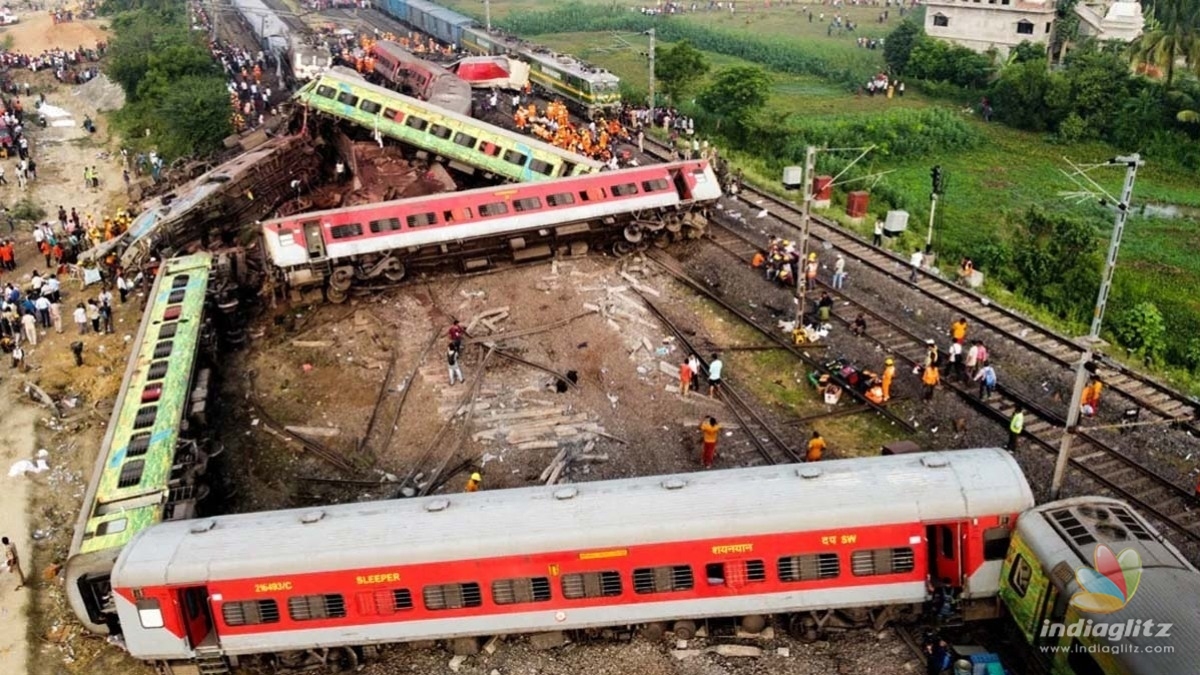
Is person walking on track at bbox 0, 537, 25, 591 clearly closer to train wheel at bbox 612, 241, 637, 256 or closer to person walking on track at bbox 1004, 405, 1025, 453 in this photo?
train wheel at bbox 612, 241, 637, 256

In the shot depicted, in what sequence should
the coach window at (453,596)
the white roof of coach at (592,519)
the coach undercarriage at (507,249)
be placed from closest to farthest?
the white roof of coach at (592,519) → the coach window at (453,596) → the coach undercarriage at (507,249)

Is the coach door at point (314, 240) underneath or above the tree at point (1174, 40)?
underneath

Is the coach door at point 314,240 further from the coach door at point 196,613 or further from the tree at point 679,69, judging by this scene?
the tree at point 679,69

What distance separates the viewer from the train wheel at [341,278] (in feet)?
104

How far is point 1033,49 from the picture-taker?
64625 mm

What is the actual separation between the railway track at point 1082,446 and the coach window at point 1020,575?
19.4 feet

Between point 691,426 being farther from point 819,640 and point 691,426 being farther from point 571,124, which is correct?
point 571,124

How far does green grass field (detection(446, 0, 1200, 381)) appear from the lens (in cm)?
3619

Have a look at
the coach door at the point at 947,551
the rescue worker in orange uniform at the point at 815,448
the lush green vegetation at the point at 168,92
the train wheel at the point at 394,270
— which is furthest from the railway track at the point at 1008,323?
the lush green vegetation at the point at 168,92

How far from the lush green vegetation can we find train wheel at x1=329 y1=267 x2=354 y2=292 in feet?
72.3

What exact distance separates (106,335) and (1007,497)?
92.0ft

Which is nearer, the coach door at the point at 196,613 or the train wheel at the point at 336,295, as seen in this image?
the coach door at the point at 196,613

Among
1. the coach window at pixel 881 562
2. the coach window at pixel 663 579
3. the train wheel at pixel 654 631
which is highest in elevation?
the coach window at pixel 881 562

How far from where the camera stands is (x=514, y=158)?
38.3m
